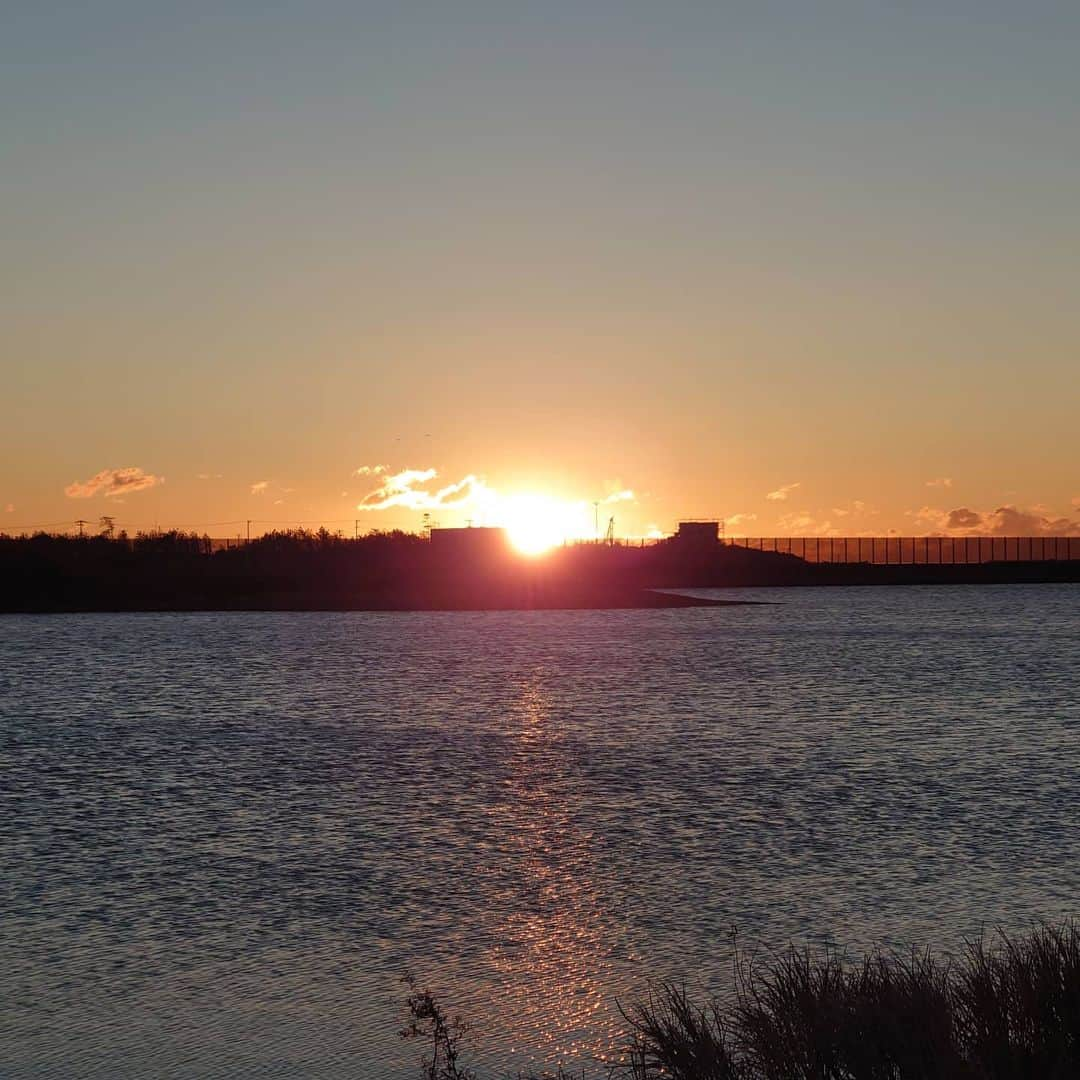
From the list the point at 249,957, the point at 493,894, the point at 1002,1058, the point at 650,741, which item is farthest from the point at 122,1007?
the point at 650,741

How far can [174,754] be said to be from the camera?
41.7 metres

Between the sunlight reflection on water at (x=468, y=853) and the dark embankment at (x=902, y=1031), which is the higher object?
the dark embankment at (x=902, y=1031)

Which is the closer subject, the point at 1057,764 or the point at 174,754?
the point at 1057,764

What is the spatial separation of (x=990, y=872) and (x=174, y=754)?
25888 mm

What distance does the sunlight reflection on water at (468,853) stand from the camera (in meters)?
16.0

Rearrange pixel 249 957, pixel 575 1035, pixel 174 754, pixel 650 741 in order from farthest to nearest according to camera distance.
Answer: pixel 650 741 < pixel 174 754 < pixel 249 957 < pixel 575 1035

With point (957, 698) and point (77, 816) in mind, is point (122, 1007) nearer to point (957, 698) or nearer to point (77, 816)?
point (77, 816)

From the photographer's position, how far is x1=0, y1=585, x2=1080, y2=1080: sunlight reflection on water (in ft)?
52.5

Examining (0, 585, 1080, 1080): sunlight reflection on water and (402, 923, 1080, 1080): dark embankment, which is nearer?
(402, 923, 1080, 1080): dark embankment

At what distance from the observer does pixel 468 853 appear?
83.6 ft

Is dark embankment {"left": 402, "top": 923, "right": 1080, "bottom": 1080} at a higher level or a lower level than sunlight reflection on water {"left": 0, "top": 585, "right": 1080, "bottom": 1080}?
higher

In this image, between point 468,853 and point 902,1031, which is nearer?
point 902,1031

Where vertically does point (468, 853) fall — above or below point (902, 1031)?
below

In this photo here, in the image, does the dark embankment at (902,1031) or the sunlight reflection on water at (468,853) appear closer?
the dark embankment at (902,1031)
